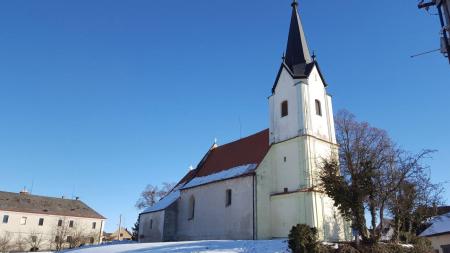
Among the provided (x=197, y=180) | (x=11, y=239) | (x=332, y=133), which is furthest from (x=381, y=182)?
(x=11, y=239)

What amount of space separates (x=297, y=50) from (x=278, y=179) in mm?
10997

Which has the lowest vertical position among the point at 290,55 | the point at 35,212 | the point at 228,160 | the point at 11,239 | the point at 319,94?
the point at 11,239

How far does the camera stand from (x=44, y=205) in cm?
5397

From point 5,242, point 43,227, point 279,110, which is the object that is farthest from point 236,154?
point 43,227

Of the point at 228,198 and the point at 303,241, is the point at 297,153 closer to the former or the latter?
the point at 228,198

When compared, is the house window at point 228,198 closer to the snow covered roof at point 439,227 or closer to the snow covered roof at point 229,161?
the snow covered roof at point 229,161

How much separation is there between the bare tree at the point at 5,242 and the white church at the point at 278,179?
23671 millimetres

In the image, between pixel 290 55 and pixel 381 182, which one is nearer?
pixel 381 182

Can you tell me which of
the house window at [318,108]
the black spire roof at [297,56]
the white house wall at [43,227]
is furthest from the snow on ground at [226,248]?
the white house wall at [43,227]

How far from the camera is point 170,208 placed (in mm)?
33688

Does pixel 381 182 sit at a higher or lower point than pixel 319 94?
lower

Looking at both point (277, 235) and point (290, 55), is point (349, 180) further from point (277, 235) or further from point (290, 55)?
point (290, 55)

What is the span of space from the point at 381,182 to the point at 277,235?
7558 millimetres

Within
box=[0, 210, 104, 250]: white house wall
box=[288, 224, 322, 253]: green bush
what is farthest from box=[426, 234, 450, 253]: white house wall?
box=[0, 210, 104, 250]: white house wall
